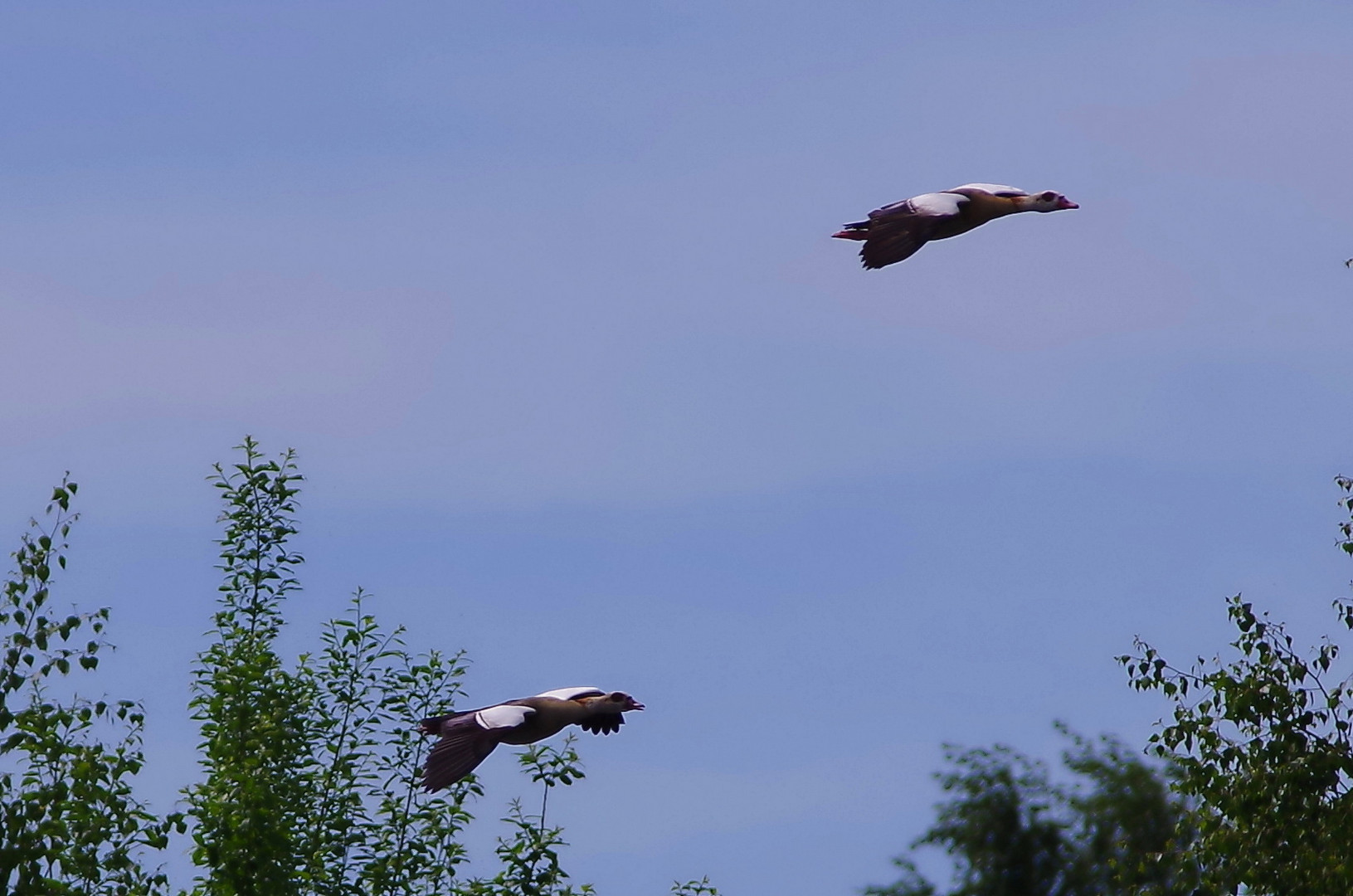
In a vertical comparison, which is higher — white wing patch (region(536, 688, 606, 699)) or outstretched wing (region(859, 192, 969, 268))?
outstretched wing (region(859, 192, 969, 268))

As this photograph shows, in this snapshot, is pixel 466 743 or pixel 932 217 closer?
pixel 932 217

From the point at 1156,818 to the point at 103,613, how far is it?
15801 mm

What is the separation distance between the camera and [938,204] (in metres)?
10.5

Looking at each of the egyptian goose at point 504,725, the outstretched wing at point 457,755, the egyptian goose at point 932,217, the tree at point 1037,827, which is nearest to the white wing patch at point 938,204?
the egyptian goose at point 932,217

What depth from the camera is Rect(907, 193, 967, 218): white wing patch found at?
10383 millimetres

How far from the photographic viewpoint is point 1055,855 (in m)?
29.0

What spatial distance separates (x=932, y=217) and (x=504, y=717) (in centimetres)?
299

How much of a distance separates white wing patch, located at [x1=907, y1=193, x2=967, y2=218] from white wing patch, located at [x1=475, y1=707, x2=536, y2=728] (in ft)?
9.55

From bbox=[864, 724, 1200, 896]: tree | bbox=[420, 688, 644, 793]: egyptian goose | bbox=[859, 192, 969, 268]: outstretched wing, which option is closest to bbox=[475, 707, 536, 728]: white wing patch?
bbox=[420, 688, 644, 793]: egyptian goose

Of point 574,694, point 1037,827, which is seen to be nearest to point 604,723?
point 574,694

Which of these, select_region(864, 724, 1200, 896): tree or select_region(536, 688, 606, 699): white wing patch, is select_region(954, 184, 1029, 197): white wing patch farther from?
select_region(864, 724, 1200, 896): tree

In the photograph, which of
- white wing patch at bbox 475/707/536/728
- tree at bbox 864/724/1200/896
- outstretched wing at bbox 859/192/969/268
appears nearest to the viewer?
outstretched wing at bbox 859/192/969/268

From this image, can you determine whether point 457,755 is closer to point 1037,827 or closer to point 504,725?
point 504,725

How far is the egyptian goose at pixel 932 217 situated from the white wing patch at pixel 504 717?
2.61 meters
